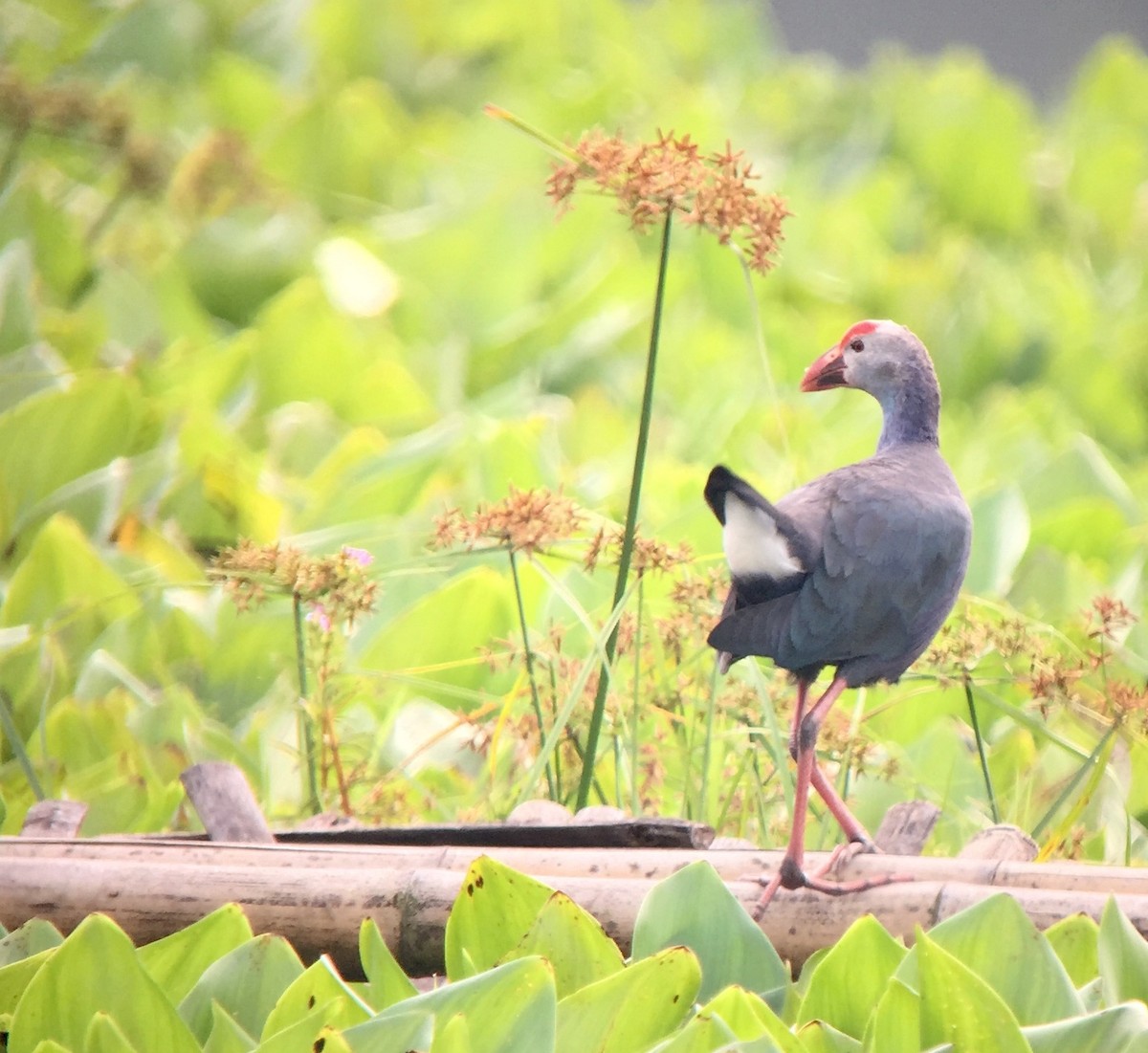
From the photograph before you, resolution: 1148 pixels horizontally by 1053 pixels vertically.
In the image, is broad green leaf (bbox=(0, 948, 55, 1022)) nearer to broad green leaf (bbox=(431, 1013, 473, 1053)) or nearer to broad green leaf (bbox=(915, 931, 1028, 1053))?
broad green leaf (bbox=(431, 1013, 473, 1053))

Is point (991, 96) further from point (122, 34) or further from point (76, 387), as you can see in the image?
point (76, 387)

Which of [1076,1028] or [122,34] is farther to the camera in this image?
[122,34]

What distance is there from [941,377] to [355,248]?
1.26 m

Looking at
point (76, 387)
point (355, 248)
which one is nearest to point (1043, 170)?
point (355, 248)

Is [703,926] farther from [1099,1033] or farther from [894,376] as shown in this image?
[894,376]

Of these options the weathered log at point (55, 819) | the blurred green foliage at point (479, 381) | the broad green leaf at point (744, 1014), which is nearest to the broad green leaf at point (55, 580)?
the blurred green foliage at point (479, 381)

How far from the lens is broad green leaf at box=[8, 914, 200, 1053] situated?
1.05 m

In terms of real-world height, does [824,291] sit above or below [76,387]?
above

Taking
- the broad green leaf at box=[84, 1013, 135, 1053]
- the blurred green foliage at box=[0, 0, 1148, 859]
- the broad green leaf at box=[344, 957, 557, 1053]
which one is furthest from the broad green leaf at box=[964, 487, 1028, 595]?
the broad green leaf at box=[84, 1013, 135, 1053]

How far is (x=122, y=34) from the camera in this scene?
148 inches

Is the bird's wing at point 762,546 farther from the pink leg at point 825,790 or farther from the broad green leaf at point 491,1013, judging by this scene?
the broad green leaf at point 491,1013

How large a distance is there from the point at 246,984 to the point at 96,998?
0.36ft

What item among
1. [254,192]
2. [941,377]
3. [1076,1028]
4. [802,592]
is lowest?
[1076,1028]

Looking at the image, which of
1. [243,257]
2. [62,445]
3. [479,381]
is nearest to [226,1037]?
[62,445]
